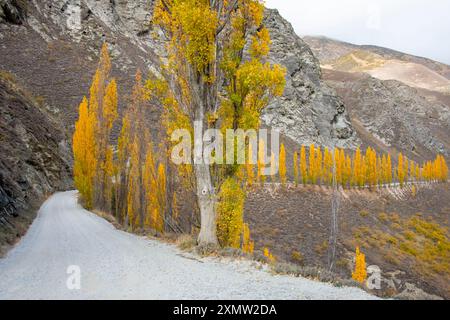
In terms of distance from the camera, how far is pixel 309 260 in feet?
119

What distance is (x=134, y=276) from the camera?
7.21 m

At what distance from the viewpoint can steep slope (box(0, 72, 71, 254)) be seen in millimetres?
26308

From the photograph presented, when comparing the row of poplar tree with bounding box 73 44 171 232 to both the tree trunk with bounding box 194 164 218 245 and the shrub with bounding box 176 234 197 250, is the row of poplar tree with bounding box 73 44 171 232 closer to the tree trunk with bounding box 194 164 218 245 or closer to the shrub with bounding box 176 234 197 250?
the shrub with bounding box 176 234 197 250

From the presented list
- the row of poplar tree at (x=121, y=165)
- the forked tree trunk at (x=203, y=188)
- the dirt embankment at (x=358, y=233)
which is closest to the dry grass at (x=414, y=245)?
the dirt embankment at (x=358, y=233)

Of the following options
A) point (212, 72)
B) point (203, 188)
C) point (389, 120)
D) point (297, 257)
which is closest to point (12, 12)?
point (297, 257)

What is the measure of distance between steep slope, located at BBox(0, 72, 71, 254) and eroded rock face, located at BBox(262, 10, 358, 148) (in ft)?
207

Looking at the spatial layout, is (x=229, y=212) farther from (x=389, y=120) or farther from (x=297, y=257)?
(x=389, y=120)

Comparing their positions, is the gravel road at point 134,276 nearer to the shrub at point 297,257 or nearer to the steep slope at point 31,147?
the steep slope at point 31,147

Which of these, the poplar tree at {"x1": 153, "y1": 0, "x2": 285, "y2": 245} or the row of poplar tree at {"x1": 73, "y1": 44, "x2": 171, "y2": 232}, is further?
the row of poplar tree at {"x1": 73, "y1": 44, "x2": 171, "y2": 232}

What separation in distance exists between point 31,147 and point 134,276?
34.4m

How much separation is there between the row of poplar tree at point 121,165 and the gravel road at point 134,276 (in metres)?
5.71

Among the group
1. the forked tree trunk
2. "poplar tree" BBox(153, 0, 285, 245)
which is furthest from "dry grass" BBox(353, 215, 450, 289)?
the forked tree trunk

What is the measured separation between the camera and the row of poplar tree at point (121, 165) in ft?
61.6
